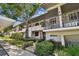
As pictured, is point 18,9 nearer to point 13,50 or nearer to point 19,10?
point 19,10

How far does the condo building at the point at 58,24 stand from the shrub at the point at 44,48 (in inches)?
5.3

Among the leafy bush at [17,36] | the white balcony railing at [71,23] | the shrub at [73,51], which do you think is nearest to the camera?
the shrub at [73,51]

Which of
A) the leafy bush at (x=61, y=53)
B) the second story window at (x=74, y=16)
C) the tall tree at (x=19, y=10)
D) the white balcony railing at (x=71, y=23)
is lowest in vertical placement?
the leafy bush at (x=61, y=53)

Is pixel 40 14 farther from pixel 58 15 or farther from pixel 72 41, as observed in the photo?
pixel 72 41

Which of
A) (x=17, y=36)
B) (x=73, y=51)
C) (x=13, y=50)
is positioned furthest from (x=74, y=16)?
(x=13, y=50)

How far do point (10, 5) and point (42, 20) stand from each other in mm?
758

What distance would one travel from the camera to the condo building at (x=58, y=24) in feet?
9.94

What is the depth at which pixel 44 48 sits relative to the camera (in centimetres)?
307

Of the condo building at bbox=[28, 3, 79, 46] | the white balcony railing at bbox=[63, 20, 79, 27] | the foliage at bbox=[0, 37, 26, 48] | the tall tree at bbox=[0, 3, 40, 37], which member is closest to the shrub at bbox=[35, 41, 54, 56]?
the condo building at bbox=[28, 3, 79, 46]

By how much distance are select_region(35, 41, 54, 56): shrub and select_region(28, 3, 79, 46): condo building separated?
5.3 inches

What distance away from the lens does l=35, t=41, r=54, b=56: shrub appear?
301cm

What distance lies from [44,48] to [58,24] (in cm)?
59

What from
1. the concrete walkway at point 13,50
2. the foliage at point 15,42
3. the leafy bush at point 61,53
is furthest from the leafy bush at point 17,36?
the leafy bush at point 61,53

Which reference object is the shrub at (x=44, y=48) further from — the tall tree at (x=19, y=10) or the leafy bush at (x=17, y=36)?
the tall tree at (x=19, y=10)
